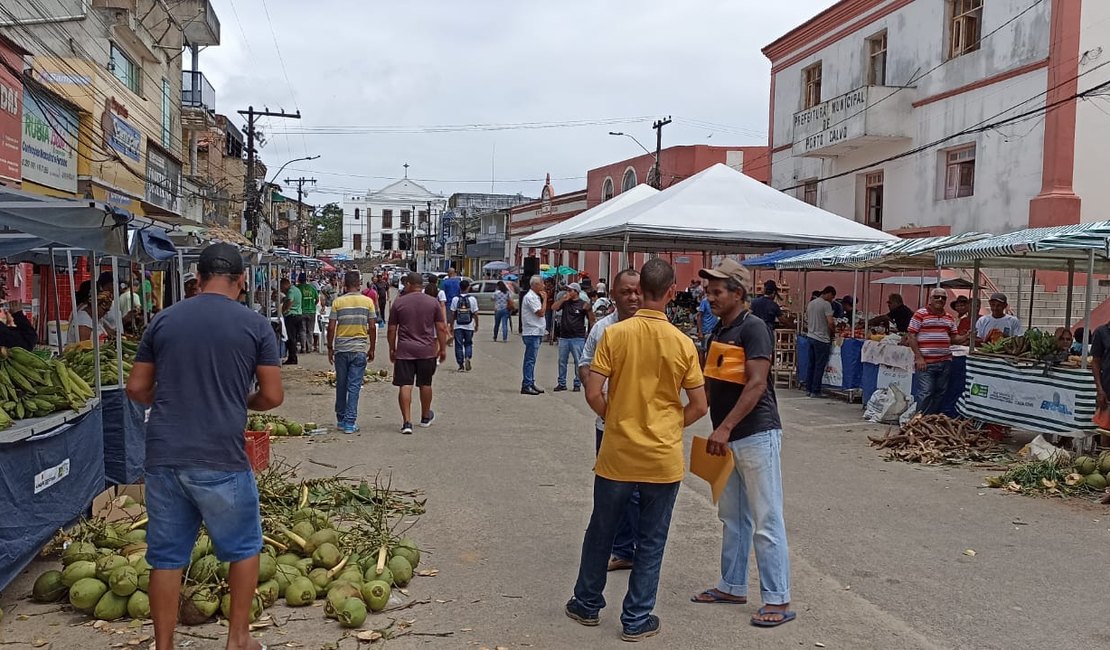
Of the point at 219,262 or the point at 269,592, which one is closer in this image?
the point at 219,262

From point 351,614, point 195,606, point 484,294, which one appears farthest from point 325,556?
point 484,294

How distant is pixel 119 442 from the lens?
6848 millimetres

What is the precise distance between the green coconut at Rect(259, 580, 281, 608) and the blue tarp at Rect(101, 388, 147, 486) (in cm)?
215

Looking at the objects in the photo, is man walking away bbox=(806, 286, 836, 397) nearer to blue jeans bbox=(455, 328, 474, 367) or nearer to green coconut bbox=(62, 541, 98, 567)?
blue jeans bbox=(455, 328, 474, 367)

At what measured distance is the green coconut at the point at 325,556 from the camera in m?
5.45

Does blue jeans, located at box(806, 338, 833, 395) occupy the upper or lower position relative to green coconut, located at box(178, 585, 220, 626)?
upper

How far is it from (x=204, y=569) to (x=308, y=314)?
16523mm

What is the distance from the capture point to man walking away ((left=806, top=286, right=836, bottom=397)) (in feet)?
50.8

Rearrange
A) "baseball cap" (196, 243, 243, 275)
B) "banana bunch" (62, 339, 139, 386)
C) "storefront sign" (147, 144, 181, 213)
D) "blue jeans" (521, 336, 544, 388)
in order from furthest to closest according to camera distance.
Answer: "storefront sign" (147, 144, 181, 213), "blue jeans" (521, 336, 544, 388), "banana bunch" (62, 339, 139, 386), "baseball cap" (196, 243, 243, 275)

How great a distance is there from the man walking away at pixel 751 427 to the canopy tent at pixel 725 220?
38.5 feet

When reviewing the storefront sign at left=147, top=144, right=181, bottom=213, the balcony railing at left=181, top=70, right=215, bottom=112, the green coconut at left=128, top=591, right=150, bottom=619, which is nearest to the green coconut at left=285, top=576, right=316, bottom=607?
the green coconut at left=128, top=591, right=150, bottom=619

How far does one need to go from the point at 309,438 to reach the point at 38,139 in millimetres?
11264

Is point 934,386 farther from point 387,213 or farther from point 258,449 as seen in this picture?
point 387,213

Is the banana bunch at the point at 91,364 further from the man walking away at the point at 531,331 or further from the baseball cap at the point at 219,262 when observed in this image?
the man walking away at the point at 531,331
